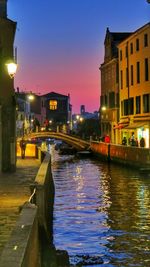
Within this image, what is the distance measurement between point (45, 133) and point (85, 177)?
5210 cm

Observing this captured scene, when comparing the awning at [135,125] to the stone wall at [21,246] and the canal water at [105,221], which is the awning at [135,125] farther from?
the stone wall at [21,246]

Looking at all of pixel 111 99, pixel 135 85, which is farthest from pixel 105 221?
pixel 111 99

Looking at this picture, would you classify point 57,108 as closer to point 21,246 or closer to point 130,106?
point 130,106

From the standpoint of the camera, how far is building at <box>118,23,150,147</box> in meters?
63.1

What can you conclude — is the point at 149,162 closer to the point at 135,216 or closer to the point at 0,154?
the point at 0,154

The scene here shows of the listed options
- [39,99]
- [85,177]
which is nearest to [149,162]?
[85,177]

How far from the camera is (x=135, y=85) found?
67312mm

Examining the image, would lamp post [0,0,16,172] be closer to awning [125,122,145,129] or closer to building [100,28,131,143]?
awning [125,122,145,129]

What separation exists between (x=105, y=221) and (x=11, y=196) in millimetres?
4277

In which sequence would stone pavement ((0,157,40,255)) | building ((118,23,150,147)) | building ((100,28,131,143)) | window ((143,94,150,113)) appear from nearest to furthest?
stone pavement ((0,157,40,255)), window ((143,94,150,113)), building ((118,23,150,147)), building ((100,28,131,143))

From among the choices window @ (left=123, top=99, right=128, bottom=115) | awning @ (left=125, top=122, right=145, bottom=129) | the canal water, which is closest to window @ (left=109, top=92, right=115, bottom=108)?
window @ (left=123, top=99, right=128, bottom=115)

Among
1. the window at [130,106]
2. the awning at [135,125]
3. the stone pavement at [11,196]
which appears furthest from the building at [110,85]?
the stone pavement at [11,196]

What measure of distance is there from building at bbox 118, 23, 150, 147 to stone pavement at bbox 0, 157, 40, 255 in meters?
35.3

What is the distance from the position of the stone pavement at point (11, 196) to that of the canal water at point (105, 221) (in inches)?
66.1
